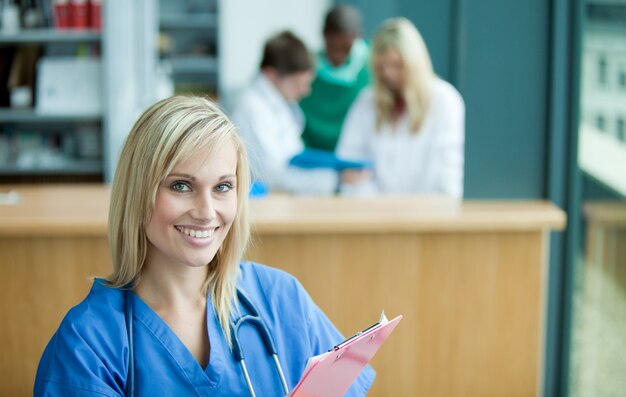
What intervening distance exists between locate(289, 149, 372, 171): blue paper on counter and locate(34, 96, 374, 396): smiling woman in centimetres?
183

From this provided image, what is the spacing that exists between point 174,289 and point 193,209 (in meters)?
0.16

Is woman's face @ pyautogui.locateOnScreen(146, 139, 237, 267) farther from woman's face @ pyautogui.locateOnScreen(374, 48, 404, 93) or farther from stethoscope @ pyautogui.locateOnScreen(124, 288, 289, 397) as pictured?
woman's face @ pyautogui.locateOnScreen(374, 48, 404, 93)

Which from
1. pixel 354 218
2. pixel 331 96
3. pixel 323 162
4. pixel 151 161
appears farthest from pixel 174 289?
pixel 331 96

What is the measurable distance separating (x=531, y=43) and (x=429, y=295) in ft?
2.80

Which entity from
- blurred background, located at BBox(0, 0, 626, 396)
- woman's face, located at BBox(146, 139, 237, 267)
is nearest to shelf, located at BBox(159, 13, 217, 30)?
blurred background, located at BBox(0, 0, 626, 396)

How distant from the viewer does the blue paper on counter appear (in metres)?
3.36

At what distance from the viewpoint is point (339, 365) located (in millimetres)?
1370

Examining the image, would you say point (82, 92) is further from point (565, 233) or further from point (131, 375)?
point (131, 375)

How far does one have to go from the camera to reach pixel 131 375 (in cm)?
139

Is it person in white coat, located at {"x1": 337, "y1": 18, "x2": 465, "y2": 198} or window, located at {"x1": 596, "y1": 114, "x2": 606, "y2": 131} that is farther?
person in white coat, located at {"x1": 337, "y1": 18, "x2": 465, "y2": 198}

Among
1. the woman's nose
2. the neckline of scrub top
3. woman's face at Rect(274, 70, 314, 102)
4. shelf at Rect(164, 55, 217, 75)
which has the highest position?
shelf at Rect(164, 55, 217, 75)

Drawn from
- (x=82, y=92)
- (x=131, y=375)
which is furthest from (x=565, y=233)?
(x=82, y=92)

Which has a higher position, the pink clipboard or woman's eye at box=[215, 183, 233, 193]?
woman's eye at box=[215, 183, 233, 193]

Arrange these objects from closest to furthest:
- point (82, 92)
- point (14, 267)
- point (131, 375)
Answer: point (131, 375)
point (14, 267)
point (82, 92)
